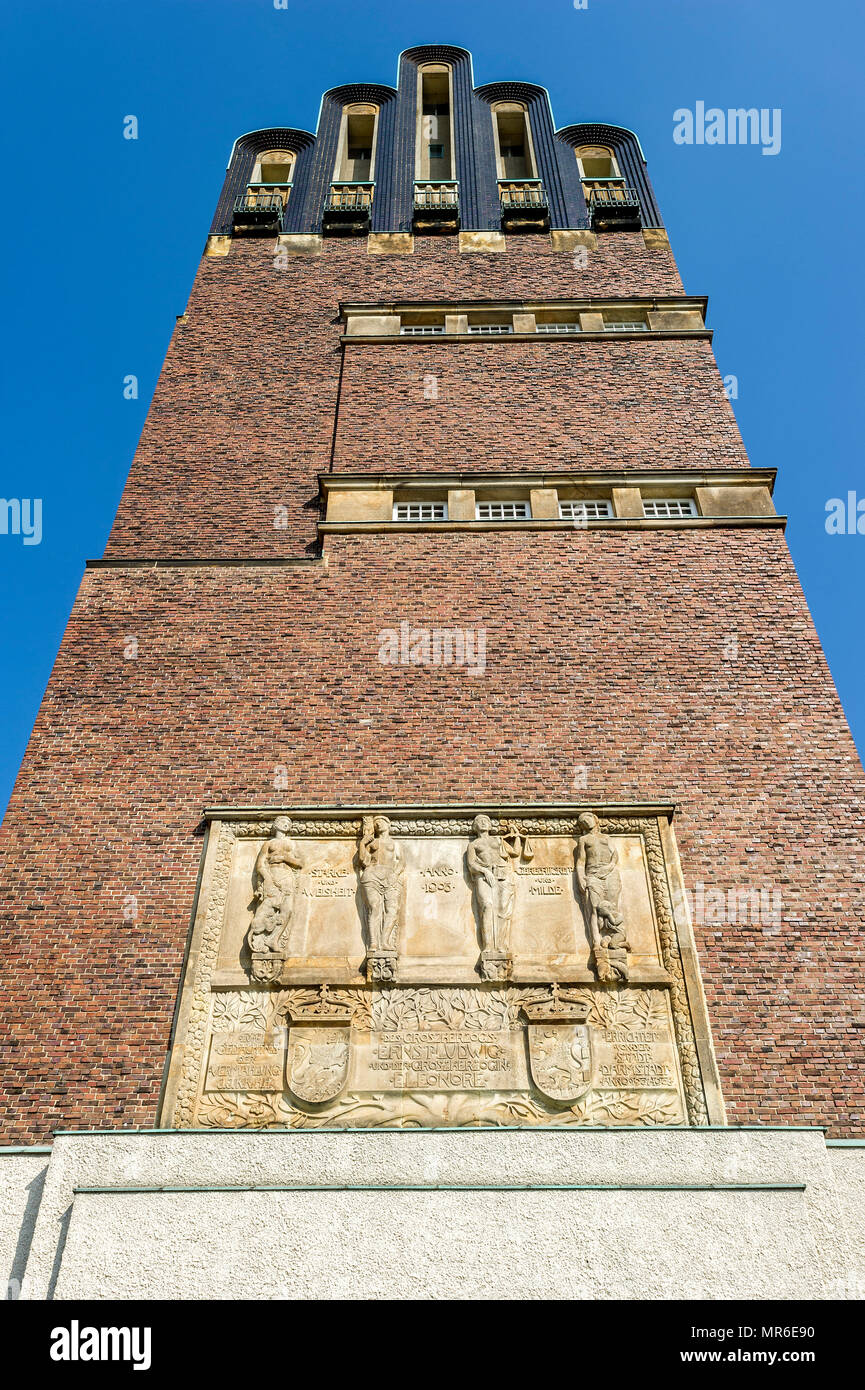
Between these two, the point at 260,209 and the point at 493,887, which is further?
the point at 260,209

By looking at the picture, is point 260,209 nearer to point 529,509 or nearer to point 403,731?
point 529,509

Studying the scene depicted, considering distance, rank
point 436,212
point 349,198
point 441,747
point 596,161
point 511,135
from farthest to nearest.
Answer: point 511,135 → point 596,161 → point 349,198 → point 436,212 → point 441,747

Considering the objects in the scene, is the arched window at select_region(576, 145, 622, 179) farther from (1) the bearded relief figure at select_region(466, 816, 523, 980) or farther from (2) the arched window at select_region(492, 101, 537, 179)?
(1) the bearded relief figure at select_region(466, 816, 523, 980)

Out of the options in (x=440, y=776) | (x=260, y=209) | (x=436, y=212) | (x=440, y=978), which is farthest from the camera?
(x=260, y=209)

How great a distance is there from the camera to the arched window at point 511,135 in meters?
23.2

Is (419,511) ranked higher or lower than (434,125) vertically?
lower

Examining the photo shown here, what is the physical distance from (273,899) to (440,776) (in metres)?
2.07

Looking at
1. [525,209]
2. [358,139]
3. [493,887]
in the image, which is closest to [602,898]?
[493,887]

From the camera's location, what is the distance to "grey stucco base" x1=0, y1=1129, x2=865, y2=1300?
796 centimetres

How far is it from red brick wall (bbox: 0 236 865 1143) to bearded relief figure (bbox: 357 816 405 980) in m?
0.60

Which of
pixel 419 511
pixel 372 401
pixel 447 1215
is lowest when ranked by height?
pixel 447 1215

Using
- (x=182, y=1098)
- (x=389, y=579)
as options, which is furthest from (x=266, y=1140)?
(x=389, y=579)
